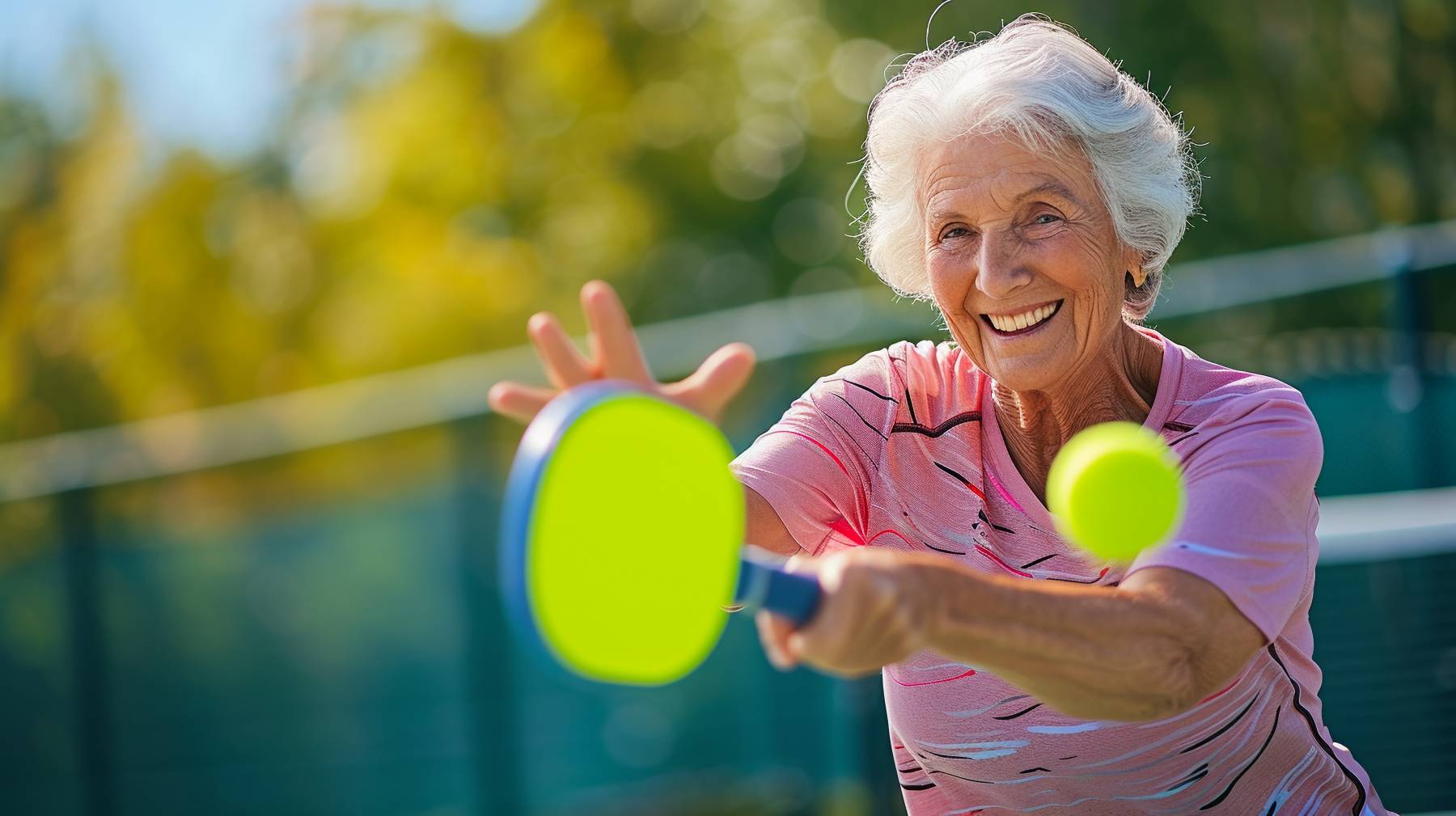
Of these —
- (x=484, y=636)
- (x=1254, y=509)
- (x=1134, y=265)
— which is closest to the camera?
(x=1254, y=509)

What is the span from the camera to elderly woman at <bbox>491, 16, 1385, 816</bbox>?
2.62 m

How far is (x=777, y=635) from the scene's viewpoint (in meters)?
1.83

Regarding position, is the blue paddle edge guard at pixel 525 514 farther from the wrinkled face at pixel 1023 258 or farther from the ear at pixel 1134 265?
the ear at pixel 1134 265

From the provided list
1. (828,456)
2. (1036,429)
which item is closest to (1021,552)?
(1036,429)

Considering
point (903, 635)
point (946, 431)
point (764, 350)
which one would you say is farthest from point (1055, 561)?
point (764, 350)

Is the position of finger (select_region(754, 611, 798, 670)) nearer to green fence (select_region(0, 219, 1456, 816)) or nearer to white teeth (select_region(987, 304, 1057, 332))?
white teeth (select_region(987, 304, 1057, 332))

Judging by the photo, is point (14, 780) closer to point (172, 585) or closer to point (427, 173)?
point (172, 585)

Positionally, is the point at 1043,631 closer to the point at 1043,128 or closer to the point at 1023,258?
the point at 1023,258

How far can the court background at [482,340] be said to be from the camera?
6770 mm

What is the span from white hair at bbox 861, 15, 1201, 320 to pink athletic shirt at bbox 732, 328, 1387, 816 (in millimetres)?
237

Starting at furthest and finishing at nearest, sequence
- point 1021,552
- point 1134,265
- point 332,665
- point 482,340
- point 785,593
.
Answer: point 482,340, point 332,665, point 1134,265, point 1021,552, point 785,593

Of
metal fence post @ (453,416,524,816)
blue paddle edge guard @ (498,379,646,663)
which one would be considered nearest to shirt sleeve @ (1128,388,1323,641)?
blue paddle edge guard @ (498,379,646,663)

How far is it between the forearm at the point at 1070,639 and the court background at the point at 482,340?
2909mm

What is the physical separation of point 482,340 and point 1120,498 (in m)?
13.2
